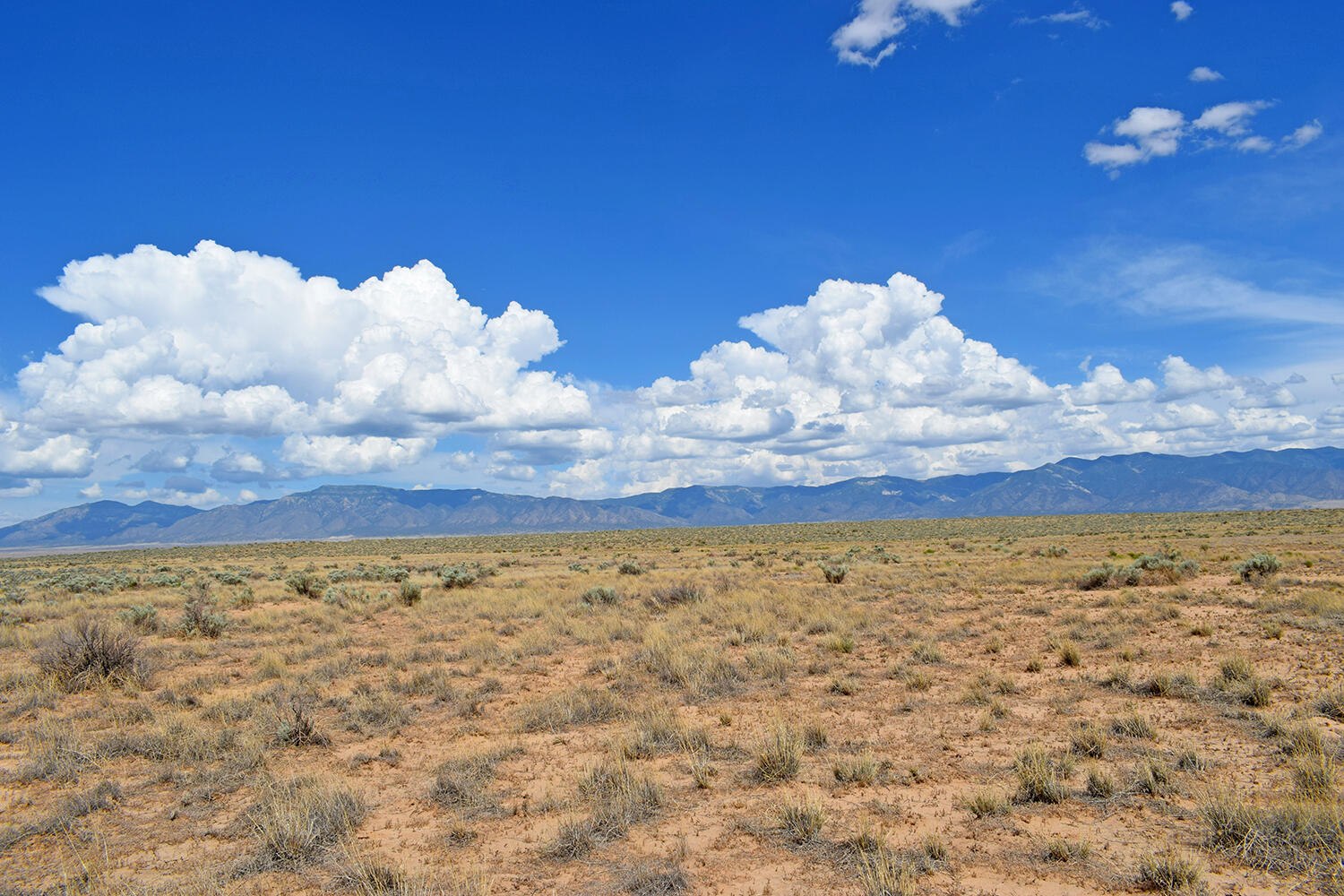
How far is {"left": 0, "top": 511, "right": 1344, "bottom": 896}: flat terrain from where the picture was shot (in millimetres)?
5820

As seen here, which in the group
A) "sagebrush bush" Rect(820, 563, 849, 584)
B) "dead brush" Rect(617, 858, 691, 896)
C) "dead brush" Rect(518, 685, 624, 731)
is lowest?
"sagebrush bush" Rect(820, 563, 849, 584)

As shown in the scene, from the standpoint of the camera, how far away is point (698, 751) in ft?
28.6

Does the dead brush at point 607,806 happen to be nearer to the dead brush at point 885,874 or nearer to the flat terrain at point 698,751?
the flat terrain at point 698,751

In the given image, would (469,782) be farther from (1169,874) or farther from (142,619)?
(142,619)

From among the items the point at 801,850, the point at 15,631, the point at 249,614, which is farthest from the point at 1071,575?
the point at 15,631

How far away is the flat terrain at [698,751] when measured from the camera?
582cm

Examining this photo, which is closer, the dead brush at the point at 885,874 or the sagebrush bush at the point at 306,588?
the dead brush at the point at 885,874

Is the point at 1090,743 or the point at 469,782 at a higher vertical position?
the point at 469,782

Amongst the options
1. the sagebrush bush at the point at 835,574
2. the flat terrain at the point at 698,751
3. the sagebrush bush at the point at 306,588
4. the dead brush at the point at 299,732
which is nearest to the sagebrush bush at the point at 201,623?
the flat terrain at the point at 698,751

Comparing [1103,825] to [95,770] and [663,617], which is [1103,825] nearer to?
[95,770]

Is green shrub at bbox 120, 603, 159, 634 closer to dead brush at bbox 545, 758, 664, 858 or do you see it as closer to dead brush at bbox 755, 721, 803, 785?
dead brush at bbox 545, 758, 664, 858

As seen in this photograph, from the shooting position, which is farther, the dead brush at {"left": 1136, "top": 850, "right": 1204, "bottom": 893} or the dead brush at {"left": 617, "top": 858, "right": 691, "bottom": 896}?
the dead brush at {"left": 617, "top": 858, "right": 691, "bottom": 896}

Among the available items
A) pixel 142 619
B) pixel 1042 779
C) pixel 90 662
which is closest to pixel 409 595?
pixel 142 619

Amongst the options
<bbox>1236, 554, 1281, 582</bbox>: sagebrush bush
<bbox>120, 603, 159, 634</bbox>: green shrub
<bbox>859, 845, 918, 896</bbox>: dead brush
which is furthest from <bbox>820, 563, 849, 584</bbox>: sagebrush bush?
<bbox>120, 603, 159, 634</bbox>: green shrub
